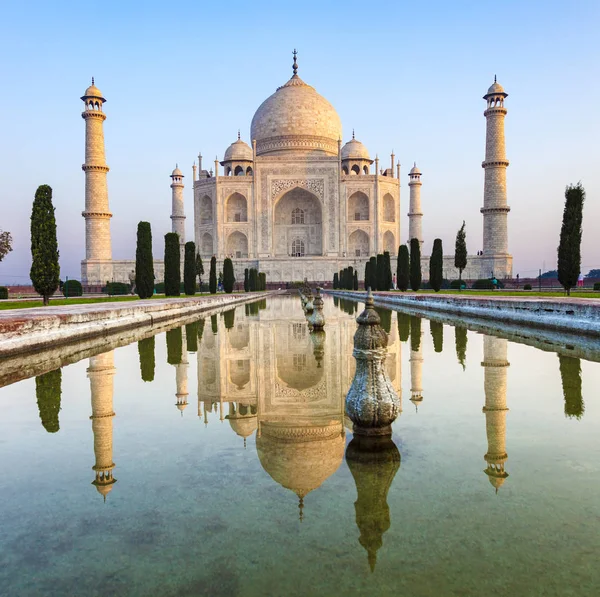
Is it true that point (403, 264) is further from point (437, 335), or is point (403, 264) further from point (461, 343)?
point (461, 343)

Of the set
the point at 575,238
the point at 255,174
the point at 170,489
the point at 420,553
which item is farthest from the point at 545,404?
the point at 255,174

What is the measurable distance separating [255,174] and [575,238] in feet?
90.2

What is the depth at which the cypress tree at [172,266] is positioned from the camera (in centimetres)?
1772

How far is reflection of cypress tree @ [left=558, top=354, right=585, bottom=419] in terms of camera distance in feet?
9.06

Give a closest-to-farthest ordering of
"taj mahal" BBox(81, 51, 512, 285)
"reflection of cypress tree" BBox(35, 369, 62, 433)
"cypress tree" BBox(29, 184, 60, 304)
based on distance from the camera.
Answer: "reflection of cypress tree" BBox(35, 369, 62, 433)
"cypress tree" BBox(29, 184, 60, 304)
"taj mahal" BBox(81, 51, 512, 285)

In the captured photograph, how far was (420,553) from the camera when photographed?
1.28 meters

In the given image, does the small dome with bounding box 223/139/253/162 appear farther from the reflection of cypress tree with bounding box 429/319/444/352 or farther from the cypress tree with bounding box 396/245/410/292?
the reflection of cypress tree with bounding box 429/319/444/352

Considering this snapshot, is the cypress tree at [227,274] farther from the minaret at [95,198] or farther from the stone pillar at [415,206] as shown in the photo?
the stone pillar at [415,206]

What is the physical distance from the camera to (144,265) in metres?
15.9

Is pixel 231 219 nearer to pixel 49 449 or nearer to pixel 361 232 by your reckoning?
pixel 361 232

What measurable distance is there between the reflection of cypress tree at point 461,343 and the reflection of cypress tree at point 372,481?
2192mm

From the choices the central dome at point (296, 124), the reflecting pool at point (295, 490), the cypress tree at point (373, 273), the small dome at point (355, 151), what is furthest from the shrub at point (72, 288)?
the small dome at point (355, 151)

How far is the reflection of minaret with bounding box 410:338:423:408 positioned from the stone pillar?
117ft

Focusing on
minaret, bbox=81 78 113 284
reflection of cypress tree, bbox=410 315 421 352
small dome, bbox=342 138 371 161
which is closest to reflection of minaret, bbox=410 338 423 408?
reflection of cypress tree, bbox=410 315 421 352
